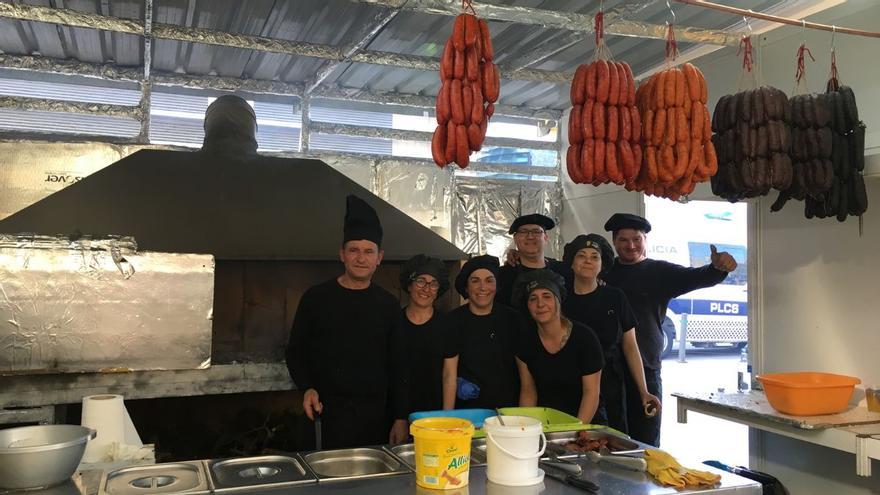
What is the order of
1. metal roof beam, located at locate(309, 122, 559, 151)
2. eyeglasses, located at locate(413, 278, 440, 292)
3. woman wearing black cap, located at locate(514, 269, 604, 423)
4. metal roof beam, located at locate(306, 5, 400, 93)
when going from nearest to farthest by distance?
woman wearing black cap, located at locate(514, 269, 604, 423) → eyeglasses, located at locate(413, 278, 440, 292) → metal roof beam, located at locate(306, 5, 400, 93) → metal roof beam, located at locate(309, 122, 559, 151)

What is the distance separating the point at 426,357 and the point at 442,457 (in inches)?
57.6

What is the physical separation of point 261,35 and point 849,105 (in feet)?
11.9

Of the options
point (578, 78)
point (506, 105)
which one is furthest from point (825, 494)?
point (506, 105)

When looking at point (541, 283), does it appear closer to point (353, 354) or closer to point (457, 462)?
point (353, 354)

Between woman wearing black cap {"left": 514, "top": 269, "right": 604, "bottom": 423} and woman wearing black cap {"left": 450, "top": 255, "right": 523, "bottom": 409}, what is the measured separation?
0.47 ft

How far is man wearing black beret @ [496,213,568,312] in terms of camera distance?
372cm

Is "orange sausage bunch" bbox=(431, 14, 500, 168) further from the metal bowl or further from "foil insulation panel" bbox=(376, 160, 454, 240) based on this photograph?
"foil insulation panel" bbox=(376, 160, 454, 240)

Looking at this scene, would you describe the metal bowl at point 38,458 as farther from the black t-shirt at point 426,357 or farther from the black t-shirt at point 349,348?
the black t-shirt at point 426,357

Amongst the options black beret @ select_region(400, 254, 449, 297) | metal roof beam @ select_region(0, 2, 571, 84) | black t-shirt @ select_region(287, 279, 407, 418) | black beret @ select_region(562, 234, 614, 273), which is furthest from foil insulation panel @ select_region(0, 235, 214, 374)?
black beret @ select_region(562, 234, 614, 273)

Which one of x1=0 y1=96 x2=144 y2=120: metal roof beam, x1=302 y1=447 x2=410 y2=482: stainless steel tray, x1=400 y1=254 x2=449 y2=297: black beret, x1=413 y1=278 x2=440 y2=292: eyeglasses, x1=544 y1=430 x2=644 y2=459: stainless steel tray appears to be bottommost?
x1=302 y1=447 x2=410 y2=482: stainless steel tray

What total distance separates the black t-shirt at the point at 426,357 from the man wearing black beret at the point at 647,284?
1.08 m

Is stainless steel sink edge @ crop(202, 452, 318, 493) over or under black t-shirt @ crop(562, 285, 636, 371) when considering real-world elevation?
under

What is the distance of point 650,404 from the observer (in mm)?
3441

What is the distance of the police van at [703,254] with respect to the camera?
5292 millimetres
